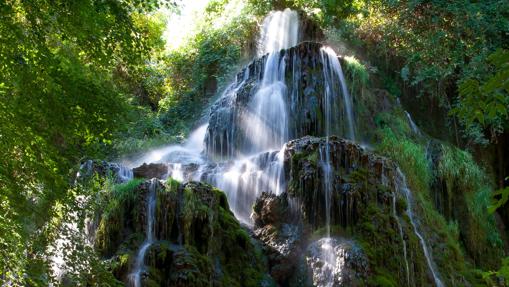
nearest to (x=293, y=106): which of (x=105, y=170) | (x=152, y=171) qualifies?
(x=152, y=171)

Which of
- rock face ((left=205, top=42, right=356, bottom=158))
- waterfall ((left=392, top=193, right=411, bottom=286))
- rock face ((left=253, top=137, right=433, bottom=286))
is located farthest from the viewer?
rock face ((left=205, top=42, right=356, bottom=158))

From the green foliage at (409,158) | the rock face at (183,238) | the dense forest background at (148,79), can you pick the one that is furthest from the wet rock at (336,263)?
the green foliage at (409,158)

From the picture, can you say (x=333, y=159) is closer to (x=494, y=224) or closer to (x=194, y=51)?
(x=494, y=224)

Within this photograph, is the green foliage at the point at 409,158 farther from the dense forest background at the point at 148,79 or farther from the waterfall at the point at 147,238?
the waterfall at the point at 147,238

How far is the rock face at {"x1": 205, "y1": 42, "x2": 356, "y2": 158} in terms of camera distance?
39.1 ft

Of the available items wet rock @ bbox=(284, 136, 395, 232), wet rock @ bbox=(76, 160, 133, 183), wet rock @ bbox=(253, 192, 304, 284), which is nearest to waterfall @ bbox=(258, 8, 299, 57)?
wet rock @ bbox=(284, 136, 395, 232)

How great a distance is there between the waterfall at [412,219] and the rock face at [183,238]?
9.94 ft

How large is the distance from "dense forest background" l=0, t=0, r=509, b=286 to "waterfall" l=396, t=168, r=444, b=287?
1.64 metres

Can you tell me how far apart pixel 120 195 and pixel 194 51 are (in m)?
12.0

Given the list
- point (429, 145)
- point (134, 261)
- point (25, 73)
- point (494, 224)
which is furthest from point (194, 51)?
point (25, 73)

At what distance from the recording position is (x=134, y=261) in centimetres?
677

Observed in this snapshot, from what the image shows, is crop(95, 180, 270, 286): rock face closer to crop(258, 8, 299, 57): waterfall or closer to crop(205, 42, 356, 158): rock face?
crop(205, 42, 356, 158): rock face

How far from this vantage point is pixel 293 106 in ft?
39.9

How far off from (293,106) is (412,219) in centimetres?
379
